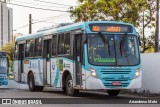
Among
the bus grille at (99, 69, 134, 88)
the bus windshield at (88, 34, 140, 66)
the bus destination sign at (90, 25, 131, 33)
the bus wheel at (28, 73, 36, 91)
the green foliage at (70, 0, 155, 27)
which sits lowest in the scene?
the bus wheel at (28, 73, 36, 91)

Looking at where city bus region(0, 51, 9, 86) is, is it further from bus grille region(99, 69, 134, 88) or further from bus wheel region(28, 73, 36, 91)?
bus grille region(99, 69, 134, 88)

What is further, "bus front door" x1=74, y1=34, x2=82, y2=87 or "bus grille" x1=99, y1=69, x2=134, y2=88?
"bus front door" x1=74, y1=34, x2=82, y2=87

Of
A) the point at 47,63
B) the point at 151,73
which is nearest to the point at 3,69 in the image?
the point at 47,63

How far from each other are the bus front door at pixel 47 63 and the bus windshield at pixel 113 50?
466 centimetres

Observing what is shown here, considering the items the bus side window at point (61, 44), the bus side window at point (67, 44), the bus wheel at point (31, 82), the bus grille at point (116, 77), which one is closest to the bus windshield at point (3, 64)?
the bus wheel at point (31, 82)

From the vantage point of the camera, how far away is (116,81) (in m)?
18.2

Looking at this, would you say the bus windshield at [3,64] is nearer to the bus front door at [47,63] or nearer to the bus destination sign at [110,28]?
the bus front door at [47,63]

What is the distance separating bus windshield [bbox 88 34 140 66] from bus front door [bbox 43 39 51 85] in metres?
4.66

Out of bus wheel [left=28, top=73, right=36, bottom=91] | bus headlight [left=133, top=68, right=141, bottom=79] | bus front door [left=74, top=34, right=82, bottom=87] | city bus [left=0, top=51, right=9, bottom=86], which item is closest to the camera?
bus headlight [left=133, top=68, right=141, bottom=79]

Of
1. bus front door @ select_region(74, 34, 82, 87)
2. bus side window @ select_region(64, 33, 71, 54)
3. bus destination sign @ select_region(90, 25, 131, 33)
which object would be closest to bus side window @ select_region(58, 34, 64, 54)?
bus side window @ select_region(64, 33, 71, 54)

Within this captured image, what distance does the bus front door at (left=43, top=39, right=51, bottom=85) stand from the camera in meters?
22.5

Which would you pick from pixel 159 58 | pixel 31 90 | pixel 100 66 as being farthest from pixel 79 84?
pixel 31 90

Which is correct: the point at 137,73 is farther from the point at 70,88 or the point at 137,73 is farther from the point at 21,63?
the point at 21,63

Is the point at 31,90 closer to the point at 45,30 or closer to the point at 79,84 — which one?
the point at 45,30
